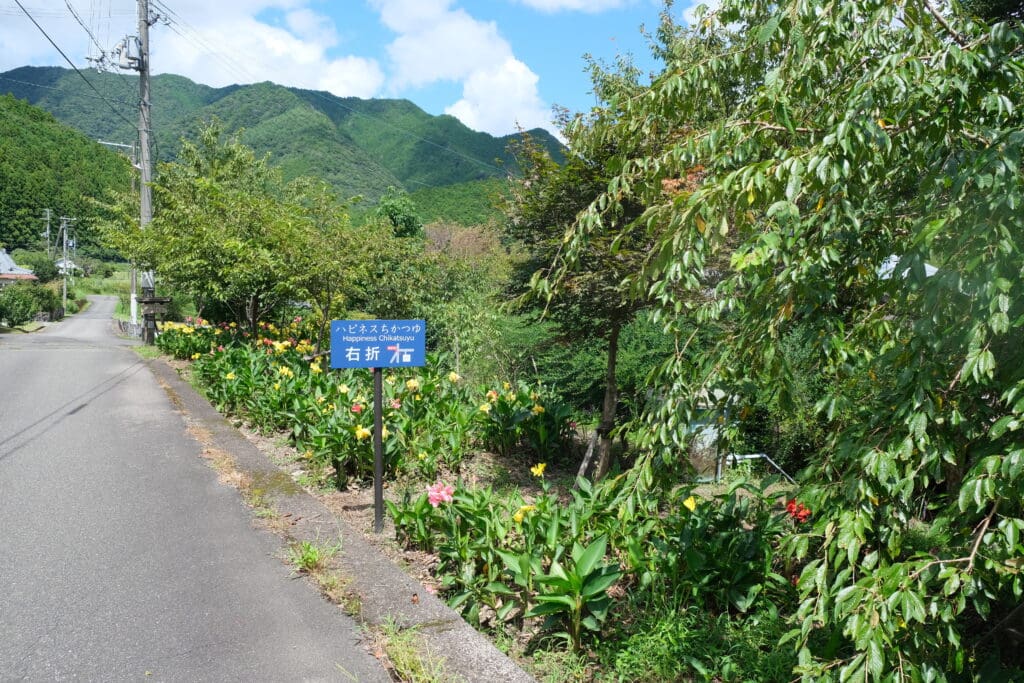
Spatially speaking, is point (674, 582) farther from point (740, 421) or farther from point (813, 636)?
point (740, 421)

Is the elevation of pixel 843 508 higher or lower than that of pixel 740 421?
lower

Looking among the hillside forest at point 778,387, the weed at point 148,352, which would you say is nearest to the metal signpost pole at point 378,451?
the hillside forest at point 778,387

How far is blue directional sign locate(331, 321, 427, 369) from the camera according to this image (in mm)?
4633

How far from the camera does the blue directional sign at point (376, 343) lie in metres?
4.63

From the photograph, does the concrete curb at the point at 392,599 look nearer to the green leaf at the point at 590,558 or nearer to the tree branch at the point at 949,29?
the green leaf at the point at 590,558

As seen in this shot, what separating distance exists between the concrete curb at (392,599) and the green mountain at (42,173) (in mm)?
81829

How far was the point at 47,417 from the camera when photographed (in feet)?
27.8

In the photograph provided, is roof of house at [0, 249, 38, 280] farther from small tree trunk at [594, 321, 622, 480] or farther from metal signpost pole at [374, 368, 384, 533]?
small tree trunk at [594, 321, 622, 480]

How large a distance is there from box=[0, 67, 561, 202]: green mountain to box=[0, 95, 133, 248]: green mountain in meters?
4.73

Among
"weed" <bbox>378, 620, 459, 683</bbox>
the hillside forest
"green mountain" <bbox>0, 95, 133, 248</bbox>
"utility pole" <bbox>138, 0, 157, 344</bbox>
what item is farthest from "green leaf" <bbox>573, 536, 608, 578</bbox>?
"green mountain" <bbox>0, 95, 133, 248</bbox>

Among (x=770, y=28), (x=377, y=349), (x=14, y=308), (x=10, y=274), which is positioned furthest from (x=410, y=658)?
(x=10, y=274)

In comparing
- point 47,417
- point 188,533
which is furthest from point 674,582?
point 47,417

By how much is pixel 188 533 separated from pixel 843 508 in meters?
4.32

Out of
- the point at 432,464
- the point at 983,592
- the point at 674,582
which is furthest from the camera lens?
the point at 432,464
